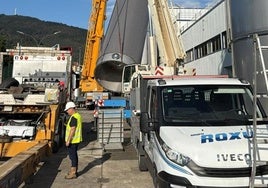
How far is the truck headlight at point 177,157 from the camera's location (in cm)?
489

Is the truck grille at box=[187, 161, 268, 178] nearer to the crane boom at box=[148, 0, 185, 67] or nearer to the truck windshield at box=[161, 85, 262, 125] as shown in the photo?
the truck windshield at box=[161, 85, 262, 125]

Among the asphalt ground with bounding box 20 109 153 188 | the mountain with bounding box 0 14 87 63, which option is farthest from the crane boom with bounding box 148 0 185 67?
the mountain with bounding box 0 14 87 63

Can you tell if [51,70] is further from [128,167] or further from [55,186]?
[55,186]

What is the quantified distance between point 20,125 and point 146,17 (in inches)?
375

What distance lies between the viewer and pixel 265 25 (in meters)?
8.41

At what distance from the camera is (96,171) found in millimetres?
8945

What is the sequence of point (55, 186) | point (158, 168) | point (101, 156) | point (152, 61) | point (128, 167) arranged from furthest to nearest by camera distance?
point (152, 61)
point (101, 156)
point (128, 167)
point (55, 186)
point (158, 168)

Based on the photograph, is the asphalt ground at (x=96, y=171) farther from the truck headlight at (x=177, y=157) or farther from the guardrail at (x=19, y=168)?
the truck headlight at (x=177, y=157)

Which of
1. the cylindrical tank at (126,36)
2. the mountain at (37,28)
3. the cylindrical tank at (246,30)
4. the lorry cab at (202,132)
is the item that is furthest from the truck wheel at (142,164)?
the mountain at (37,28)

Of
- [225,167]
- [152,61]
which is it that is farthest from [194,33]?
[225,167]

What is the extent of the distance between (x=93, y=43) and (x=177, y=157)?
18.5 metres

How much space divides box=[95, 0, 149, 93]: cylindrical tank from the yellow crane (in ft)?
12.0

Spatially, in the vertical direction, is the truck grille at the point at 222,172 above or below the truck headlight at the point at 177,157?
below

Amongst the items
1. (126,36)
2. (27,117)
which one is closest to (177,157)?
(27,117)
